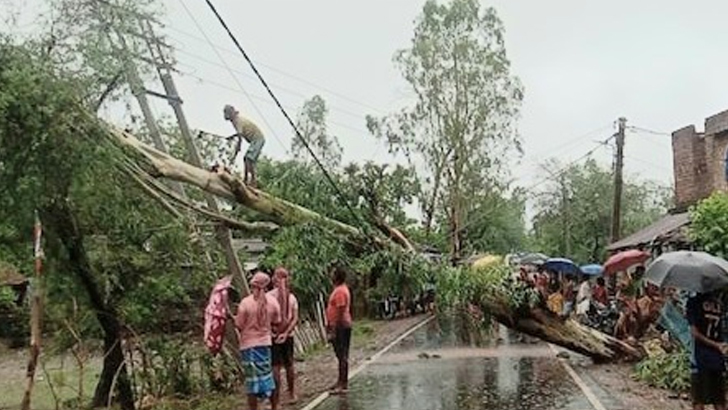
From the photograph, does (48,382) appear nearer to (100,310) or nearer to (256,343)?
(100,310)

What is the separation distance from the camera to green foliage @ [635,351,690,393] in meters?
14.5

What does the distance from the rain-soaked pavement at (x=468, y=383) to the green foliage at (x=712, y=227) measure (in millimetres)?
3241

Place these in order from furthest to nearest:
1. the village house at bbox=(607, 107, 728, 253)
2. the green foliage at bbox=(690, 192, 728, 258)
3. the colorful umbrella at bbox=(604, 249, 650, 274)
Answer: the village house at bbox=(607, 107, 728, 253), the colorful umbrella at bbox=(604, 249, 650, 274), the green foliage at bbox=(690, 192, 728, 258)

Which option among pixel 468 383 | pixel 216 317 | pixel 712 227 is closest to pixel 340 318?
pixel 216 317

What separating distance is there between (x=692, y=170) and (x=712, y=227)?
14.8 meters

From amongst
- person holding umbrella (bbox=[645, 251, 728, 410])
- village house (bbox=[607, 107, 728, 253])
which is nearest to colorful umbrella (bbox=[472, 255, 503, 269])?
person holding umbrella (bbox=[645, 251, 728, 410])

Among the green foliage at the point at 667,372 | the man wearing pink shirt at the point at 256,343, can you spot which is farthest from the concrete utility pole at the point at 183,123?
the green foliage at the point at 667,372

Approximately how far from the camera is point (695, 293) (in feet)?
33.9

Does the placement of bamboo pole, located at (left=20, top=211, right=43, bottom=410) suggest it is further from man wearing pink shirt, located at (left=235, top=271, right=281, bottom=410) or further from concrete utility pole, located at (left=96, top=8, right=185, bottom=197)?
concrete utility pole, located at (left=96, top=8, right=185, bottom=197)

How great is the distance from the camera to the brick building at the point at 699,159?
27.0 metres

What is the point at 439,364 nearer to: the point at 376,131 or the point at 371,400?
the point at 371,400

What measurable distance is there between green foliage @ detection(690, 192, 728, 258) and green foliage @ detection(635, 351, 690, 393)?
1.92m

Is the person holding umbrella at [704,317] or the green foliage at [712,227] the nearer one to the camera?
the person holding umbrella at [704,317]

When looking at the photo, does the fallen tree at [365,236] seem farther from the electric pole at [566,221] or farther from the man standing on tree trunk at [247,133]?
the electric pole at [566,221]
